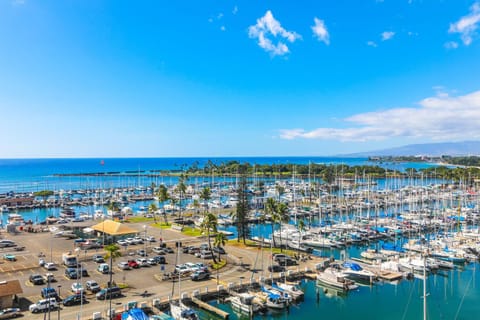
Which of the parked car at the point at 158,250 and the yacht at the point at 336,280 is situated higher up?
the parked car at the point at 158,250

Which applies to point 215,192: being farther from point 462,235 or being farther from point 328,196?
point 462,235

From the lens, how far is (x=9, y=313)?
1190 inches

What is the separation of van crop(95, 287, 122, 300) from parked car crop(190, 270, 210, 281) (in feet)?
28.3

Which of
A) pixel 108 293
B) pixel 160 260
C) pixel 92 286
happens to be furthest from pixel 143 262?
pixel 108 293

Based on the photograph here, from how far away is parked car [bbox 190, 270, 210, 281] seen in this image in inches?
1623

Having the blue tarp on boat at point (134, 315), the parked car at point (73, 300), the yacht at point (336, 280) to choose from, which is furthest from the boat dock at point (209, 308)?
the yacht at point (336, 280)

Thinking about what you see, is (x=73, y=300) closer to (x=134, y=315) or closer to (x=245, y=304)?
(x=134, y=315)

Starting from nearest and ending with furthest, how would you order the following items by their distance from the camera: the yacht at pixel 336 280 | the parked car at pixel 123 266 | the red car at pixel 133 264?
1. the yacht at pixel 336 280
2. the parked car at pixel 123 266
3. the red car at pixel 133 264

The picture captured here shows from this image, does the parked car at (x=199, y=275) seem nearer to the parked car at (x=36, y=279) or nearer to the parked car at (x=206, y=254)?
the parked car at (x=206, y=254)

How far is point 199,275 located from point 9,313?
61.5 ft

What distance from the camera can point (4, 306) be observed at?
103 ft

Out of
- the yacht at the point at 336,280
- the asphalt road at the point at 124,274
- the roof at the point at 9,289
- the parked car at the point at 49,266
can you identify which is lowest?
the yacht at the point at 336,280

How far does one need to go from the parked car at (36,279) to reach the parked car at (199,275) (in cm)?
1641

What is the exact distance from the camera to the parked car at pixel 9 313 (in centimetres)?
2987
